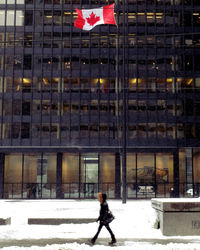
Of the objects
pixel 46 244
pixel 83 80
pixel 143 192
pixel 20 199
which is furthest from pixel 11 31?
pixel 46 244

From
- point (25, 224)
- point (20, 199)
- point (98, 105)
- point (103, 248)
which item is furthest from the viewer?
point (98, 105)

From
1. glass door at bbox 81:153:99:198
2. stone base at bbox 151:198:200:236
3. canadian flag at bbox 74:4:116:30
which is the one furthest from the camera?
glass door at bbox 81:153:99:198

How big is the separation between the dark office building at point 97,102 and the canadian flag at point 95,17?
11734mm

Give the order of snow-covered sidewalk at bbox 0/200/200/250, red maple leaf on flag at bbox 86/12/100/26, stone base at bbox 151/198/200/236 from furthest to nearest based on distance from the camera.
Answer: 1. red maple leaf on flag at bbox 86/12/100/26
2. stone base at bbox 151/198/200/236
3. snow-covered sidewalk at bbox 0/200/200/250

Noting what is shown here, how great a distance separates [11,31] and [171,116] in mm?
19189

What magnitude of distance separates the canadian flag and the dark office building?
1173 centimetres

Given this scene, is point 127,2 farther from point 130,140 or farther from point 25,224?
point 25,224

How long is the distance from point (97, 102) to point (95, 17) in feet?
47.0

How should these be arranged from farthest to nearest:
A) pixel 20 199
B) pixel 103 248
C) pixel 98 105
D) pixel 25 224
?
pixel 98 105, pixel 20 199, pixel 25 224, pixel 103 248

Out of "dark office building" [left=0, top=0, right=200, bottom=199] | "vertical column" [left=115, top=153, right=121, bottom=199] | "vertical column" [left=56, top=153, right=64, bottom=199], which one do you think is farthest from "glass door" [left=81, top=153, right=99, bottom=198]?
"vertical column" [left=56, top=153, right=64, bottom=199]

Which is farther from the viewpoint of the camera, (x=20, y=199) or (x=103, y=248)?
(x=20, y=199)

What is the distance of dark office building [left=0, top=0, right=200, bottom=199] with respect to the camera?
4025 centimetres

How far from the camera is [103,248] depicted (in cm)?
1230

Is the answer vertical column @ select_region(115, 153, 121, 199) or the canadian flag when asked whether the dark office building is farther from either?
the canadian flag
